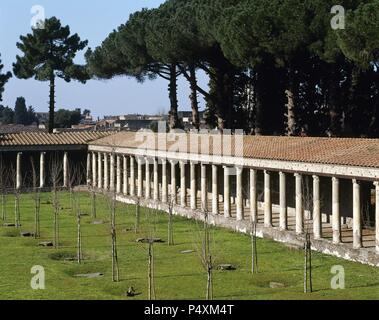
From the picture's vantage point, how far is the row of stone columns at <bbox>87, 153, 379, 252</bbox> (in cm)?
2978

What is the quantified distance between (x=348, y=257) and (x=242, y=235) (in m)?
7.80

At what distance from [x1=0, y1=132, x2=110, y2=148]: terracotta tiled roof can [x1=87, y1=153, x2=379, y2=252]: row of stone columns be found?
100 inches

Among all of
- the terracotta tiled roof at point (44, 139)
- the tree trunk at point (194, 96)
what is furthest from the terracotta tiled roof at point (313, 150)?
the terracotta tiled roof at point (44, 139)

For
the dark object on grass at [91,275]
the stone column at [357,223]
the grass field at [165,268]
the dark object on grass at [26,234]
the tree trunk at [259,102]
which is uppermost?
the tree trunk at [259,102]

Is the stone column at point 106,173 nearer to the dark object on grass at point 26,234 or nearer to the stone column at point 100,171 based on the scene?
the stone column at point 100,171

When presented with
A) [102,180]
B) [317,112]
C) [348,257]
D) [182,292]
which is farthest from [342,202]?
[102,180]

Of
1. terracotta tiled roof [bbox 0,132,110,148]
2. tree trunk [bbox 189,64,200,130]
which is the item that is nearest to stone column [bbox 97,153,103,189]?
terracotta tiled roof [bbox 0,132,110,148]

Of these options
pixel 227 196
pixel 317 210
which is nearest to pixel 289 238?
pixel 317 210

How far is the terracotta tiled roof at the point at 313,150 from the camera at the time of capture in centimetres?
2911

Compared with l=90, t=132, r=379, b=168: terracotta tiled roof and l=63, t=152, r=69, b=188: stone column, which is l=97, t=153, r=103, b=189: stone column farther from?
l=90, t=132, r=379, b=168: terracotta tiled roof

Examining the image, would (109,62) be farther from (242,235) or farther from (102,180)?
(242,235)

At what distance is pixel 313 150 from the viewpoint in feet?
108

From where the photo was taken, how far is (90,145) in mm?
62219

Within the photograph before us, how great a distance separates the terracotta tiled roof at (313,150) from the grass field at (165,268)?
3.88 meters
